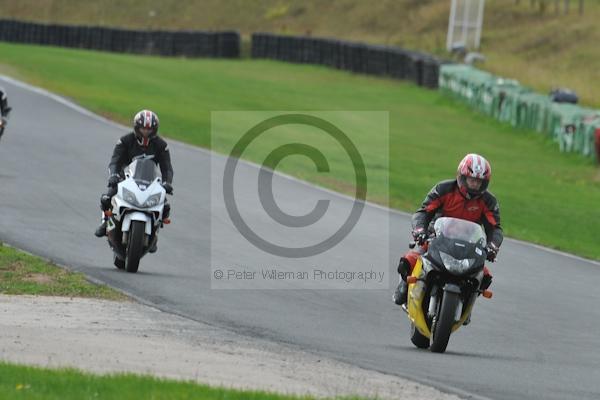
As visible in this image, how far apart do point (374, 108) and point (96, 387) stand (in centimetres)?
3316

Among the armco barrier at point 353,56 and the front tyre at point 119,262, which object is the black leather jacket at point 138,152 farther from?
the armco barrier at point 353,56

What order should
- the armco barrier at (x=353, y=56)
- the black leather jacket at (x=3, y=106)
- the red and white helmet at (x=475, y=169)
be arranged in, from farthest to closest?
the armco barrier at (x=353, y=56)
the black leather jacket at (x=3, y=106)
the red and white helmet at (x=475, y=169)

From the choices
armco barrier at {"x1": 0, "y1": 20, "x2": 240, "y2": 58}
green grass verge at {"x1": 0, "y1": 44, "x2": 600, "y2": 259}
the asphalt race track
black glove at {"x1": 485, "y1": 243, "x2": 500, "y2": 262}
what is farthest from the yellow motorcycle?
armco barrier at {"x1": 0, "y1": 20, "x2": 240, "y2": 58}

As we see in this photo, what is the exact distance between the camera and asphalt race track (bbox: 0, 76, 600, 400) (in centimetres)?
1031

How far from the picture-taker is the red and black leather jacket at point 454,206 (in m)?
11.2

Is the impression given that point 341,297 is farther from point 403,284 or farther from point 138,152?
point 138,152

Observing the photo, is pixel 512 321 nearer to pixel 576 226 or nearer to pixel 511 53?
pixel 576 226

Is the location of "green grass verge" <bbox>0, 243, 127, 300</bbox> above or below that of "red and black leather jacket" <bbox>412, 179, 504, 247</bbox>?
below

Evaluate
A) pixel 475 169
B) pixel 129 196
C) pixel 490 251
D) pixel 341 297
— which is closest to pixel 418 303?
pixel 490 251

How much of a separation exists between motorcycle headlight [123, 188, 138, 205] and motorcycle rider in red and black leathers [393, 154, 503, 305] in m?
3.49

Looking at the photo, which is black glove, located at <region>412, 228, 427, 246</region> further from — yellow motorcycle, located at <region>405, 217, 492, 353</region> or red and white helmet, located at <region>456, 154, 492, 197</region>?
red and white helmet, located at <region>456, 154, 492, 197</region>

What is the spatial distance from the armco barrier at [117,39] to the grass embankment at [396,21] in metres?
9.64

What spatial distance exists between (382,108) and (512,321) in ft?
92.1

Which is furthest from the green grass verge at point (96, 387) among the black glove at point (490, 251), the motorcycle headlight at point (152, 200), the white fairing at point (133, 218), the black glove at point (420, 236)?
the motorcycle headlight at point (152, 200)
